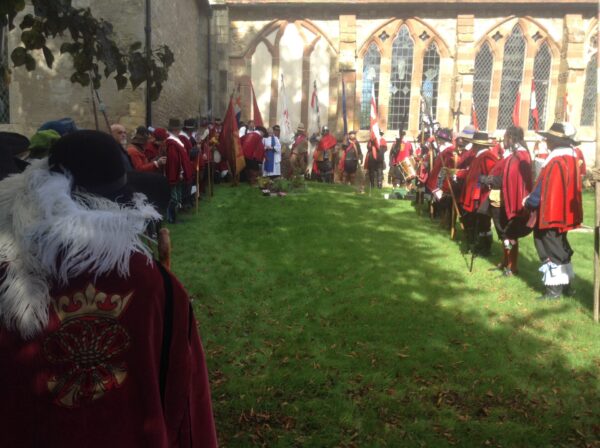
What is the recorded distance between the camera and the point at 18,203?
1.63 m

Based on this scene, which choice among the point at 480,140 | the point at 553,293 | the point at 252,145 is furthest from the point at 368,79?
the point at 553,293

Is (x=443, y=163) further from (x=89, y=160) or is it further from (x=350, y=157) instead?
(x=89, y=160)

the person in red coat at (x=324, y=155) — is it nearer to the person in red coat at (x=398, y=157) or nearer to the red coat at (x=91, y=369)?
the person in red coat at (x=398, y=157)

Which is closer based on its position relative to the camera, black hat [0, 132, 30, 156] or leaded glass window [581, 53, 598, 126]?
black hat [0, 132, 30, 156]

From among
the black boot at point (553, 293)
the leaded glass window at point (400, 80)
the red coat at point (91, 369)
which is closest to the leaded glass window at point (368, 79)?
the leaded glass window at point (400, 80)

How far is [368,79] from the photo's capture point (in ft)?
77.5

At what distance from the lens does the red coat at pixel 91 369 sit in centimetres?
163

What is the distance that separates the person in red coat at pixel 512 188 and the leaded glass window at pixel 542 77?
56.8 ft

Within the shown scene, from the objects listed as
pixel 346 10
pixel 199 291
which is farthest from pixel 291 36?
pixel 199 291

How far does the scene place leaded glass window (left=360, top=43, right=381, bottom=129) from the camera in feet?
76.9

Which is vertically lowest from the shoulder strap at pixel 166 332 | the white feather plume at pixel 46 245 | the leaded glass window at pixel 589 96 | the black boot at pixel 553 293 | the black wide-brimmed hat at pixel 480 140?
the black boot at pixel 553 293

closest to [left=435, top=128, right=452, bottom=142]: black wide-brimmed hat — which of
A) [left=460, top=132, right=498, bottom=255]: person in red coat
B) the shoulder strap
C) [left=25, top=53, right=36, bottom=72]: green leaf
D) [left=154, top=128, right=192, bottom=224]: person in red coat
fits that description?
[left=460, top=132, right=498, bottom=255]: person in red coat

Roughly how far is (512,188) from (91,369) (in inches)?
277

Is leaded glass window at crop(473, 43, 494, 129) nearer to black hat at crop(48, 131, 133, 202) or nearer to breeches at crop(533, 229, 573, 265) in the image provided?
breeches at crop(533, 229, 573, 265)
